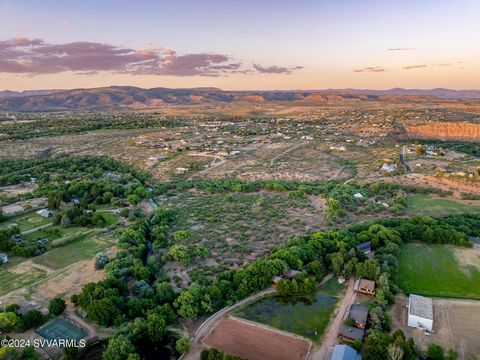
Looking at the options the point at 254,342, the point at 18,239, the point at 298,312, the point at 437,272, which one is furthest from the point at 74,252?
the point at 437,272

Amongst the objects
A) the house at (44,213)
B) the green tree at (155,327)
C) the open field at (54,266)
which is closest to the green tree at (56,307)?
the open field at (54,266)

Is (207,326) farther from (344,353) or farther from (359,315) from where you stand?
(359,315)

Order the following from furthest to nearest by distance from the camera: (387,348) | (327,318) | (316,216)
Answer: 1. (316,216)
2. (327,318)
3. (387,348)

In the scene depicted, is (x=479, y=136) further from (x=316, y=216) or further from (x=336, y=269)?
(x=336, y=269)

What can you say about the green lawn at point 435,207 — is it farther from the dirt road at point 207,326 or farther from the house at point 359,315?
the dirt road at point 207,326

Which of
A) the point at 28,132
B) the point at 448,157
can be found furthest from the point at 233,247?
the point at 28,132

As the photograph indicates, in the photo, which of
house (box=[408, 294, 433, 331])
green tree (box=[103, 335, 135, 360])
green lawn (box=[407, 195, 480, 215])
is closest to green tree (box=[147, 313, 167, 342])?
green tree (box=[103, 335, 135, 360])
